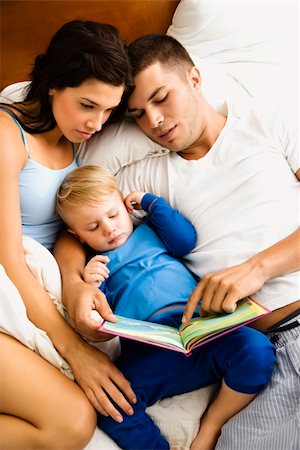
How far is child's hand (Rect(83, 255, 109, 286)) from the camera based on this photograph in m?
1.45

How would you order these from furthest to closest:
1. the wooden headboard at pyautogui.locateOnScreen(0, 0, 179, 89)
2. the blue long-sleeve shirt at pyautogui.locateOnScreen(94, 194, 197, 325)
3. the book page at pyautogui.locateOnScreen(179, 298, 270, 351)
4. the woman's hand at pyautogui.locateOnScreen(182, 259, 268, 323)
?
the wooden headboard at pyautogui.locateOnScreen(0, 0, 179, 89) < the blue long-sleeve shirt at pyautogui.locateOnScreen(94, 194, 197, 325) < the woman's hand at pyautogui.locateOnScreen(182, 259, 268, 323) < the book page at pyautogui.locateOnScreen(179, 298, 270, 351)

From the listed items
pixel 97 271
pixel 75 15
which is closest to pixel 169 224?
pixel 97 271

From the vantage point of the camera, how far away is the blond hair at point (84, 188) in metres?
1.53

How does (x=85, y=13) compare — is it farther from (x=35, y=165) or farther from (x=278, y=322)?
(x=278, y=322)

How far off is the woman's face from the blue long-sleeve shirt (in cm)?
28

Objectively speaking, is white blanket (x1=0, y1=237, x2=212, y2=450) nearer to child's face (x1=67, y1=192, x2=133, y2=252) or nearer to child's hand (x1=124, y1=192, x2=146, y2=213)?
child's face (x1=67, y1=192, x2=133, y2=252)

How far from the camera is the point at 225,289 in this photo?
130 cm

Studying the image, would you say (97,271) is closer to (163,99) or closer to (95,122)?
(95,122)

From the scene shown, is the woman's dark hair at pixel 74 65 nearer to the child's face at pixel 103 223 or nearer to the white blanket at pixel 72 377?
the child's face at pixel 103 223

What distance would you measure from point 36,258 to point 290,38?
1278 mm

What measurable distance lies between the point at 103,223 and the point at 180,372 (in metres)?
0.46

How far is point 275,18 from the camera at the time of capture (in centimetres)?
207

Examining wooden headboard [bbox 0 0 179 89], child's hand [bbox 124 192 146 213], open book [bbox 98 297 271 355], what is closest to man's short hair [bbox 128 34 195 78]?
child's hand [bbox 124 192 146 213]

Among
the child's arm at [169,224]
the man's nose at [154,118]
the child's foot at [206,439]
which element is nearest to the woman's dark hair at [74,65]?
the man's nose at [154,118]
